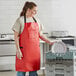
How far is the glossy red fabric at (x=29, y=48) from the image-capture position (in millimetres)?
2693

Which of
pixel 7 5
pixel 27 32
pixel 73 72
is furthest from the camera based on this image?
pixel 7 5

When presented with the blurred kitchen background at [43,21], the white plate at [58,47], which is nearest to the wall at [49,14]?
the blurred kitchen background at [43,21]

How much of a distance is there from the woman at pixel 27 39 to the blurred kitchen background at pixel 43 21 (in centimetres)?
162

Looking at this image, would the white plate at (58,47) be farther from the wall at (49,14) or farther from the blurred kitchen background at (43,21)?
the wall at (49,14)

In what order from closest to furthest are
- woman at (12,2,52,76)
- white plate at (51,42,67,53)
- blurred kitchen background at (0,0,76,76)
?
white plate at (51,42,67,53), woman at (12,2,52,76), blurred kitchen background at (0,0,76,76)

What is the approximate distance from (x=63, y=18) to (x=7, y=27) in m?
1.24

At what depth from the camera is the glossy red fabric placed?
Answer: 8.84ft

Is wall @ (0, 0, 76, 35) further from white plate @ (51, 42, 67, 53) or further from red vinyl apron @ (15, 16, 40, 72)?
white plate @ (51, 42, 67, 53)

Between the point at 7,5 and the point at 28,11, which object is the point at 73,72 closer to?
the point at 28,11

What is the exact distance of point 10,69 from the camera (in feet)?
14.8

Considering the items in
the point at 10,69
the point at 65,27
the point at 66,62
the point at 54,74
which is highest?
the point at 65,27

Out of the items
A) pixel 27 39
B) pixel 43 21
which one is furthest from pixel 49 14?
pixel 27 39

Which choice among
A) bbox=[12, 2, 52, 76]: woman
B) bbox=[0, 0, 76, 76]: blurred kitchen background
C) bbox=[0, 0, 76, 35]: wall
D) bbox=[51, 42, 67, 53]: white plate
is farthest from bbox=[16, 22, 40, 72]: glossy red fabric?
bbox=[0, 0, 76, 35]: wall

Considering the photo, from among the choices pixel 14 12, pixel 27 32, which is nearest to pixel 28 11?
pixel 27 32
